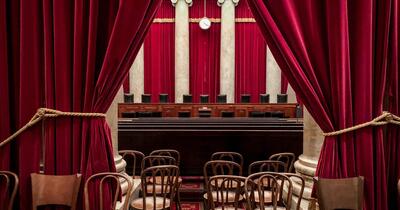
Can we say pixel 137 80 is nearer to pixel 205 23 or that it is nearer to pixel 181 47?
pixel 181 47

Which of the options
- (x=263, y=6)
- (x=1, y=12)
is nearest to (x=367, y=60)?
A: (x=263, y=6)

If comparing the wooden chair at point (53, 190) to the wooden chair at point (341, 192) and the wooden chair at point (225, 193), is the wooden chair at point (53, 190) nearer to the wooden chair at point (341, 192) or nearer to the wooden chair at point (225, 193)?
the wooden chair at point (225, 193)

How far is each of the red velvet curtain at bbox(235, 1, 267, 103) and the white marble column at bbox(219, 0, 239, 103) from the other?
309 mm

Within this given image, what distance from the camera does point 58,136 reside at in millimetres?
2721

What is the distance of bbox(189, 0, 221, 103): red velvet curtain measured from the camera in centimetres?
1197

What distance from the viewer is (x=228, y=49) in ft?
38.9

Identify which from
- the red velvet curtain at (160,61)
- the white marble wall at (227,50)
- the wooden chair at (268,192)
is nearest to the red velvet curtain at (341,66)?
the wooden chair at (268,192)

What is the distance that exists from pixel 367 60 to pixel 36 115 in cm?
216

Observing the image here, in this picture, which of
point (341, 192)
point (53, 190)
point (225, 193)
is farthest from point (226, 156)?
point (53, 190)

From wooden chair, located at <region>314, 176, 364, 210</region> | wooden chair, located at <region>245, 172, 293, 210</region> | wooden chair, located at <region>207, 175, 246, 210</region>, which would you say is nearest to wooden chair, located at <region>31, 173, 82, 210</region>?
wooden chair, located at <region>207, 175, 246, 210</region>

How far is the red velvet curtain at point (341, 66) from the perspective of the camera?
2.64m

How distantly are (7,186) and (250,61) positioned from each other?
1001cm

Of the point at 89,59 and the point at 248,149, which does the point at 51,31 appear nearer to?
the point at 89,59

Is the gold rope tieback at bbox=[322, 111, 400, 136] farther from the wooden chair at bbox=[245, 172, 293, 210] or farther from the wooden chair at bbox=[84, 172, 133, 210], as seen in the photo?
the wooden chair at bbox=[84, 172, 133, 210]
